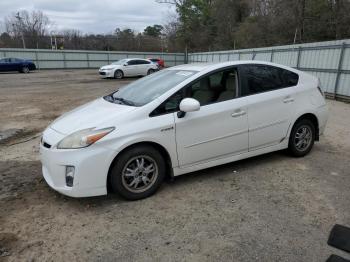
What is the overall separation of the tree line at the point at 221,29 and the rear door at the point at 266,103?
18418 mm

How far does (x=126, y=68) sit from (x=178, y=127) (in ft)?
67.0

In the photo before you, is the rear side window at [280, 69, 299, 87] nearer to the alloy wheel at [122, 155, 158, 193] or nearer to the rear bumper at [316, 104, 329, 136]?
the rear bumper at [316, 104, 329, 136]

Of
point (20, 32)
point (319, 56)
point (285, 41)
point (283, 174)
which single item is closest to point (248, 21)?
point (285, 41)

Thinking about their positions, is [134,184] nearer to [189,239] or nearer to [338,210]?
[189,239]

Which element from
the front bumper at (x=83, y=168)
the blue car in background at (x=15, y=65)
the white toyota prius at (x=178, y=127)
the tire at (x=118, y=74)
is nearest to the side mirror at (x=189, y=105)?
the white toyota prius at (x=178, y=127)

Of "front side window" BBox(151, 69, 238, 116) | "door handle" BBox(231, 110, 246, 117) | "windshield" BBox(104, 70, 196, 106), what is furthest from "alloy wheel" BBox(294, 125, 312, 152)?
"windshield" BBox(104, 70, 196, 106)

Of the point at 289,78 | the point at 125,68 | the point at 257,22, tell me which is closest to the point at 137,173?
the point at 289,78

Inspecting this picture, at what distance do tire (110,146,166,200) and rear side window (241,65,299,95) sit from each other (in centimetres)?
161

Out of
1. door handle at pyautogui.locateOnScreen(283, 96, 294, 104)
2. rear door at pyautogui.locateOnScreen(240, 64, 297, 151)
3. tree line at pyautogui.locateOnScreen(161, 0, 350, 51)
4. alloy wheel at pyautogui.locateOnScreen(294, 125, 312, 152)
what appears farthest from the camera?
tree line at pyautogui.locateOnScreen(161, 0, 350, 51)

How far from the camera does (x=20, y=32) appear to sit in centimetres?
5834

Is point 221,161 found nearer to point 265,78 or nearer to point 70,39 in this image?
point 265,78

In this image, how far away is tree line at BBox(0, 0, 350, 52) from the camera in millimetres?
22516

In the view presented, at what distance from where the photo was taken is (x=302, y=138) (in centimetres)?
510

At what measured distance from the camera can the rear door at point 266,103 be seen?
4.47m
